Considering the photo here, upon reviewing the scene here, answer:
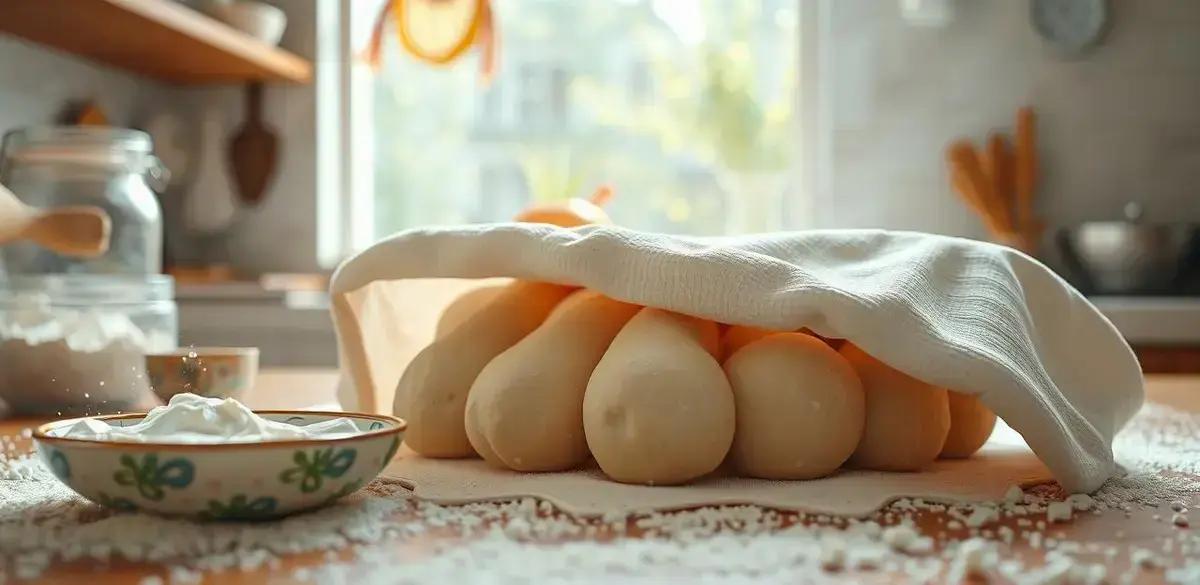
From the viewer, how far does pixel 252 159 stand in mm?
2844

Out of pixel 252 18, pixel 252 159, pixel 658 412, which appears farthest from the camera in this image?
pixel 252 159

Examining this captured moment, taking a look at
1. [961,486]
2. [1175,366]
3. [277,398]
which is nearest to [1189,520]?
[961,486]

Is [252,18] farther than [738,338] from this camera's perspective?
Yes

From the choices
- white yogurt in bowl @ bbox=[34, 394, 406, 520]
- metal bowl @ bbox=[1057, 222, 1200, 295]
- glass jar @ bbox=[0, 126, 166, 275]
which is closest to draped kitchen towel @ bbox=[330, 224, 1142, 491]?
white yogurt in bowl @ bbox=[34, 394, 406, 520]

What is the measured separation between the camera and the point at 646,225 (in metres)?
2.96

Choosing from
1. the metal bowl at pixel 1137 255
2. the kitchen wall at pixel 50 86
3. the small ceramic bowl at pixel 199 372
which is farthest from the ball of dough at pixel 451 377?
the metal bowl at pixel 1137 255

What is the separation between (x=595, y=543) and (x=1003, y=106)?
8.07 ft

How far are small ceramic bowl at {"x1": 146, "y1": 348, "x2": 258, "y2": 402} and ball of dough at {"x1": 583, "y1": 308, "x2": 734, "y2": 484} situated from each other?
37 cm

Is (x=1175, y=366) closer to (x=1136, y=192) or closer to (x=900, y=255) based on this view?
(x=1136, y=192)

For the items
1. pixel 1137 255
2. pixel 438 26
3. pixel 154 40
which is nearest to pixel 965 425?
pixel 438 26

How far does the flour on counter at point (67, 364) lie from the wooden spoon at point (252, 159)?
1.90 m

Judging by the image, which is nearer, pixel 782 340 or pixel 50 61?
pixel 782 340

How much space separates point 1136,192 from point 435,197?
165 centimetres

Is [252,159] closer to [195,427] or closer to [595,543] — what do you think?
[195,427]
